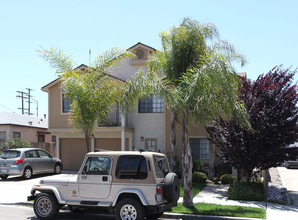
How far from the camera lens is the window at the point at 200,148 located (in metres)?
18.1

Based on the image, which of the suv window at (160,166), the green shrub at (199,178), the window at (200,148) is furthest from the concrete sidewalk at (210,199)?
the window at (200,148)

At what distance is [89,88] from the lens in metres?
12.0

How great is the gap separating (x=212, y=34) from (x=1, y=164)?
11.8 m

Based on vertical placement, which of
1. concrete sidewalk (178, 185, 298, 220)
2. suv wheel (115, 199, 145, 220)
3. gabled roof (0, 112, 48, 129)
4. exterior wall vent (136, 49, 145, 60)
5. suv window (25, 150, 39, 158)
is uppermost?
exterior wall vent (136, 49, 145, 60)

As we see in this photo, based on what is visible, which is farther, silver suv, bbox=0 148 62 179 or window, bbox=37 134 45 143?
window, bbox=37 134 45 143

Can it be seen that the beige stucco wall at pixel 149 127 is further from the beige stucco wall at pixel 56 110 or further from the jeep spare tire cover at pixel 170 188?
the jeep spare tire cover at pixel 170 188

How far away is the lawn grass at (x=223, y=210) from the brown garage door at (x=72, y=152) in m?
11.4

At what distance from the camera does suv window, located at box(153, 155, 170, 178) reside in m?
8.31

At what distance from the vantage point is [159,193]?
7.98m

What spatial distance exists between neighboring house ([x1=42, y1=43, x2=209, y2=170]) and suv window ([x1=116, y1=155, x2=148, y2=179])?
9.58 m

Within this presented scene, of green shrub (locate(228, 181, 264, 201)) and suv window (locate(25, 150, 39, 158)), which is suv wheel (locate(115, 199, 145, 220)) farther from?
suv window (locate(25, 150, 39, 158))

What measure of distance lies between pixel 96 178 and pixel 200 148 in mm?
10538

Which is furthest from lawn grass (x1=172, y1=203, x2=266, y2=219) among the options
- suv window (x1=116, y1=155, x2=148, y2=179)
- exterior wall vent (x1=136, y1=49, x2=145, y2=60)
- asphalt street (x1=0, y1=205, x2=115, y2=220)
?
exterior wall vent (x1=136, y1=49, x2=145, y2=60)

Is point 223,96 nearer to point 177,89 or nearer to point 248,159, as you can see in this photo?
point 177,89
